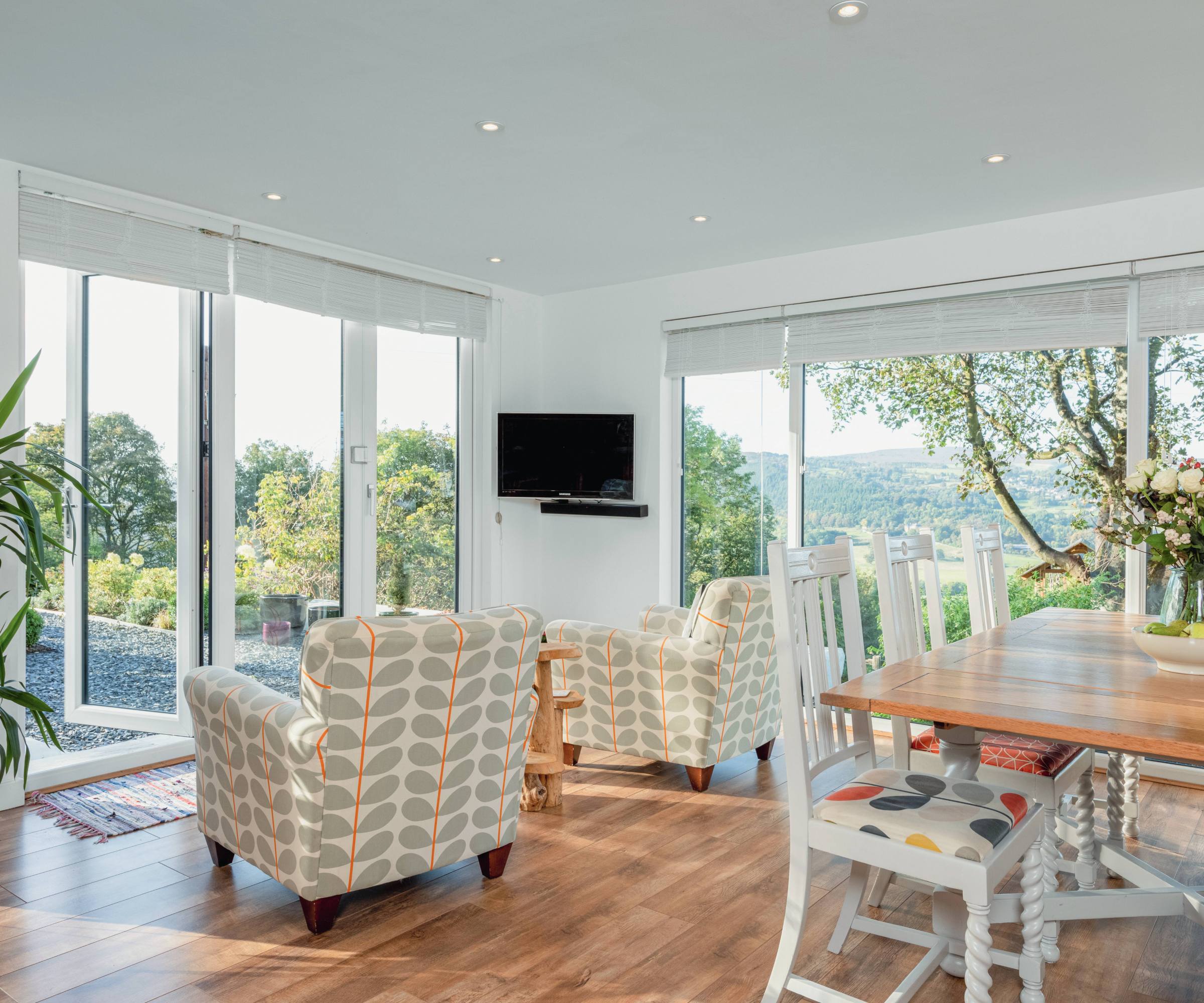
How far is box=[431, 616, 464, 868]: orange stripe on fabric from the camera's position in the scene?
8.13 feet

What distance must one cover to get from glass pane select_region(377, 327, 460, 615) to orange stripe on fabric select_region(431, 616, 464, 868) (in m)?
2.79

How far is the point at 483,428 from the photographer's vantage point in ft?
19.1

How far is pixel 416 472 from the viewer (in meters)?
5.44

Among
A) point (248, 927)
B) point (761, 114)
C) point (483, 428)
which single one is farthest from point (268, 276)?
point (248, 927)

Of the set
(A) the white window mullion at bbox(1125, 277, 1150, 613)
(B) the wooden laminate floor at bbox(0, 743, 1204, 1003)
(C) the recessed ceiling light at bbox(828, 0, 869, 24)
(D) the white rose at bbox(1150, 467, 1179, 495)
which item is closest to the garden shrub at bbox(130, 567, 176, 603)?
(B) the wooden laminate floor at bbox(0, 743, 1204, 1003)

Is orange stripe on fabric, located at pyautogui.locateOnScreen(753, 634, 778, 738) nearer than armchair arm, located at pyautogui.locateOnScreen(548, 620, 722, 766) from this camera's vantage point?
No

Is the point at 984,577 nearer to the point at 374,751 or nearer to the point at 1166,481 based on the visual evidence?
the point at 1166,481

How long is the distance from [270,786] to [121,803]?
5.11ft

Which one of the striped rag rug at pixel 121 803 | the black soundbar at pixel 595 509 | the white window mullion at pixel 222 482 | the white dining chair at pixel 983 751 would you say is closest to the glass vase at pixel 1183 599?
the white dining chair at pixel 983 751

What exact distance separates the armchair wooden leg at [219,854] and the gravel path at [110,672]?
5.05 ft

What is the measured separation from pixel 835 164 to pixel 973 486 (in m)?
1.90

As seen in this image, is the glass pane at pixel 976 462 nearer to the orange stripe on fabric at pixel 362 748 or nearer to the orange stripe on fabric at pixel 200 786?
the orange stripe on fabric at pixel 362 748

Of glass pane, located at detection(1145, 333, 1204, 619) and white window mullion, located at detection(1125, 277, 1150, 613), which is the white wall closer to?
white window mullion, located at detection(1125, 277, 1150, 613)

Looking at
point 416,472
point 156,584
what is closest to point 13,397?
point 156,584
